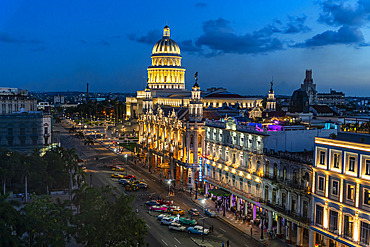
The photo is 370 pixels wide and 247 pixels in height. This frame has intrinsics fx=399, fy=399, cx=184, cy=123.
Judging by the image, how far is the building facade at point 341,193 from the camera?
40.2 metres

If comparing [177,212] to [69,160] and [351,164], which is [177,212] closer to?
[69,160]

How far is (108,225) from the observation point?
4006 cm

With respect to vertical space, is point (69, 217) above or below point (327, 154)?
below

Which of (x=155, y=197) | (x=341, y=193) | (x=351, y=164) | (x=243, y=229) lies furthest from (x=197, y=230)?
(x=351, y=164)

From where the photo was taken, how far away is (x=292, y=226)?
50.6 metres

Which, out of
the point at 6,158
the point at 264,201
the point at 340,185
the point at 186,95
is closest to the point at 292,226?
the point at 264,201

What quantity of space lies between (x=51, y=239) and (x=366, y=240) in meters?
30.9

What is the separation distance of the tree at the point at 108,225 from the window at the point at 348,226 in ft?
69.7

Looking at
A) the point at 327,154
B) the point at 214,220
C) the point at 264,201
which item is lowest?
the point at 214,220

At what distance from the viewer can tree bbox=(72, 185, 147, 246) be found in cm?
3922

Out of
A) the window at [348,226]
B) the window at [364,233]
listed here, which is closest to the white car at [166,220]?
the window at [348,226]

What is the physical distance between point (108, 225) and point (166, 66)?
5096 inches

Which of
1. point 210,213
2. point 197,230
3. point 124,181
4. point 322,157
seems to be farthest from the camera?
point 124,181

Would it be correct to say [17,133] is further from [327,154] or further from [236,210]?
[327,154]
